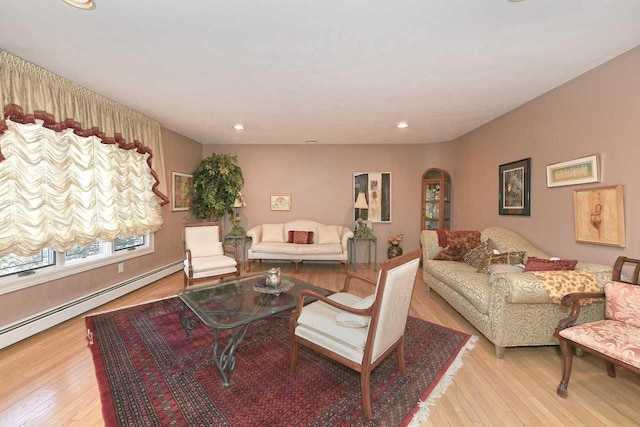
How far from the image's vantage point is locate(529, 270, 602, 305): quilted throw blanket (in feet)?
6.73

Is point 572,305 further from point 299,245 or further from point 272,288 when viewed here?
point 299,245

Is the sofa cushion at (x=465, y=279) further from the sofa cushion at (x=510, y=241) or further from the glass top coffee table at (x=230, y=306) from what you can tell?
the glass top coffee table at (x=230, y=306)

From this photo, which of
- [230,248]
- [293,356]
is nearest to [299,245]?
[230,248]

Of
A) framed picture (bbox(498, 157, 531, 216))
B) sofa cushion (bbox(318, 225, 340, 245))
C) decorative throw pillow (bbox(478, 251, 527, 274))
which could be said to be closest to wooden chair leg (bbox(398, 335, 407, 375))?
decorative throw pillow (bbox(478, 251, 527, 274))

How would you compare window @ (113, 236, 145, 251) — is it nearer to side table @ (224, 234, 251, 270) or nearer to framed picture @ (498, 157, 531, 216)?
side table @ (224, 234, 251, 270)

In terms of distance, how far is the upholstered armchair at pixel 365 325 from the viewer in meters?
1.58

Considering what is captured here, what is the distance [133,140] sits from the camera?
3.69 m

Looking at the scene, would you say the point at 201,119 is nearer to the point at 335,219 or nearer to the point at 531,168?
the point at 335,219

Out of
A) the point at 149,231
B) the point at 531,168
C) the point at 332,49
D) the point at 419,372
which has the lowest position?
the point at 419,372

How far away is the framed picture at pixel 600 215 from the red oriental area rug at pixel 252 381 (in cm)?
149

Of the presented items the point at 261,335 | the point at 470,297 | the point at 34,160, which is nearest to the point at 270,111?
the point at 34,160

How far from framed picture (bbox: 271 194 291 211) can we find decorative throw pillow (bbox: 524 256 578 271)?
431 cm

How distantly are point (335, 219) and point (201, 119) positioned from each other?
126 inches

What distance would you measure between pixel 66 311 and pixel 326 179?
4491 millimetres
